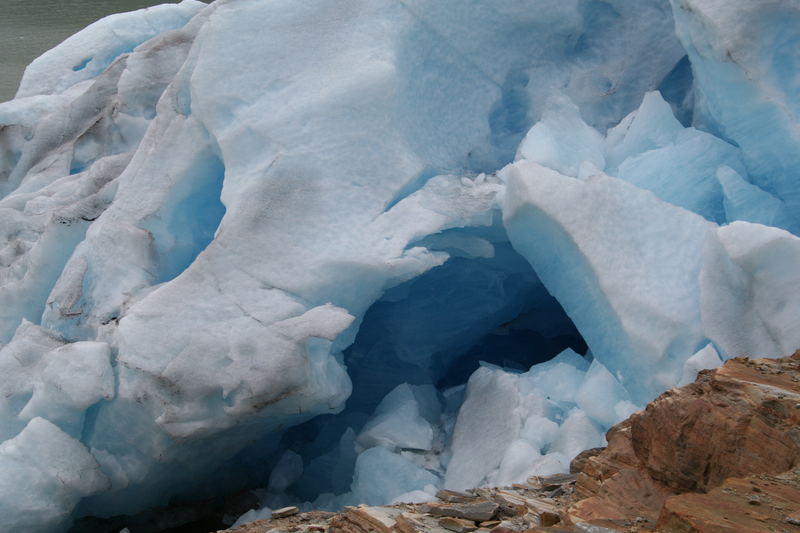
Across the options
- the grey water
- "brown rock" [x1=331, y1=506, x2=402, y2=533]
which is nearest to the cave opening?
"brown rock" [x1=331, y1=506, x2=402, y2=533]

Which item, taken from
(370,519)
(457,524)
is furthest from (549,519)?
(370,519)

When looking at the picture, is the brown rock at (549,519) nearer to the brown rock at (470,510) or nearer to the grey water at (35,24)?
the brown rock at (470,510)

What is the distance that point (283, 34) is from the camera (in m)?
4.05

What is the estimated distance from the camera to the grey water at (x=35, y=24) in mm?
9266

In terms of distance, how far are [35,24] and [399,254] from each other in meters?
8.98

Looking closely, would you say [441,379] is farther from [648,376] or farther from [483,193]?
[648,376]

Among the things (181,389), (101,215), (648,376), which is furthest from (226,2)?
(648,376)

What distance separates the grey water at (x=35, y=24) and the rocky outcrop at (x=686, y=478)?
7379 millimetres

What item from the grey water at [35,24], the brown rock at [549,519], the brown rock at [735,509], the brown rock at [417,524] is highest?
the brown rock at [735,509]

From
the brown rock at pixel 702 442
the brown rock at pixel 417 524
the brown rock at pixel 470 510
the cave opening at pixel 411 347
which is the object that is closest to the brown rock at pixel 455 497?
the brown rock at pixel 470 510

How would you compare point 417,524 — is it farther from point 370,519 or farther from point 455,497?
point 455,497

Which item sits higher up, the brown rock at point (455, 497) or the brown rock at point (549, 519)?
the brown rock at point (549, 519)

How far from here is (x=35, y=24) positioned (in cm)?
1082

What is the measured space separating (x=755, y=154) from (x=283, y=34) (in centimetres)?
210
